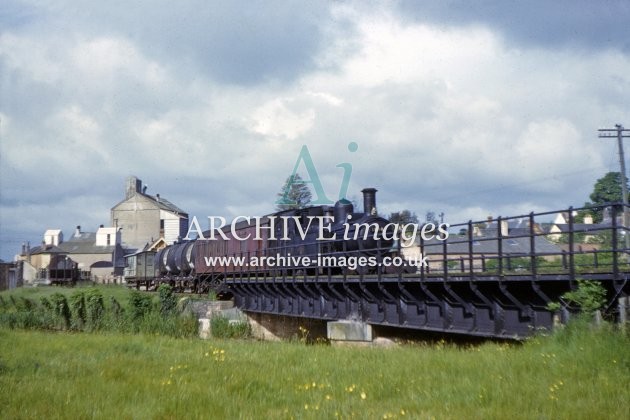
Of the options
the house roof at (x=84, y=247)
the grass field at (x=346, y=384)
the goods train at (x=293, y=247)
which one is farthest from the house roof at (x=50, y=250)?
the grass field at (x=346, y=384)

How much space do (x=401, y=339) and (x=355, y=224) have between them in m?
4.90

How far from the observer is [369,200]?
24297mm

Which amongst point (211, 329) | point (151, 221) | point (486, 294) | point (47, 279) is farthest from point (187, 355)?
point (151, 221)

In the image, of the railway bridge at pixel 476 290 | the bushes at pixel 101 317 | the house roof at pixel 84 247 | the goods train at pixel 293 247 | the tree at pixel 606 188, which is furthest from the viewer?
the house roof at pixel 84 247

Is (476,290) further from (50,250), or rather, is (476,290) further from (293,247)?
(50,250)

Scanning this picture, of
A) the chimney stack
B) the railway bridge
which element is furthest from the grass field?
the chimney stack

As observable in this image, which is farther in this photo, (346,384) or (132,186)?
(132,186)

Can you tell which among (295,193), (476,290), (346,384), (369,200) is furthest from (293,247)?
(295,193)

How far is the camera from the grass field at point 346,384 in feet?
26.1

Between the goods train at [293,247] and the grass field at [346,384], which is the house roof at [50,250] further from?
the grass field at [346,384]

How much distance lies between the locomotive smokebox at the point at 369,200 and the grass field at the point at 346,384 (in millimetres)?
10847

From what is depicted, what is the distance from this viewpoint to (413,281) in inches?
601

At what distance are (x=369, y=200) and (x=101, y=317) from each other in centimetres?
1129

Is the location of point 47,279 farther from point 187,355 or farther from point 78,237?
point 187,355
